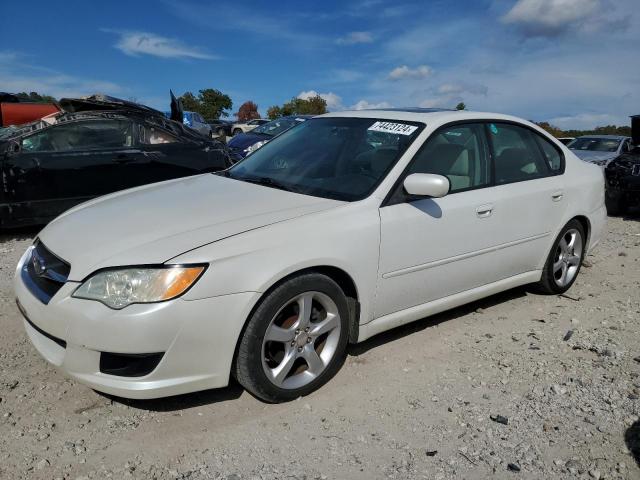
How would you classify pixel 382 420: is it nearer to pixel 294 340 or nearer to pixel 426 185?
pixel 294 340

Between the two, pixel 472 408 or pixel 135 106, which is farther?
pixel 135 106

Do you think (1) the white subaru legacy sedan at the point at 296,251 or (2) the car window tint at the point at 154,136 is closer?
(1) the white subaru legacy sedan at the point at 296,251

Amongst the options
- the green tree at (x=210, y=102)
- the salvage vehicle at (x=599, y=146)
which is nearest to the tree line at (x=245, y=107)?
the green tree at (x=210, y=102)

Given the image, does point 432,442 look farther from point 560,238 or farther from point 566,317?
point 560,238

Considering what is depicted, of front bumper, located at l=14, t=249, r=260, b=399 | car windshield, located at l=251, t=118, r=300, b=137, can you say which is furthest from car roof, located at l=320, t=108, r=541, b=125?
car windshield, located at l=251, t=118, r=300, b=137

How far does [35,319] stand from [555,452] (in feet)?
8.64

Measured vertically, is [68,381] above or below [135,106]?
below

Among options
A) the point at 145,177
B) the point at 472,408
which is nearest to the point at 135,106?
the point at 145,177

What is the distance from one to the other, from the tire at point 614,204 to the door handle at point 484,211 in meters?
6.54

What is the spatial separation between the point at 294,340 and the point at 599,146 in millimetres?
12076

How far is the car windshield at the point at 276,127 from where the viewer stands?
37.2 feet

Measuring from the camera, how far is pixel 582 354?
369 centimetres

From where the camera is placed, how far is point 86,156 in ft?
21.3

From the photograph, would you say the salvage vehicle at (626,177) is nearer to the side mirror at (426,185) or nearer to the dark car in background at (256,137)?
the dark car in background at (256,137)
